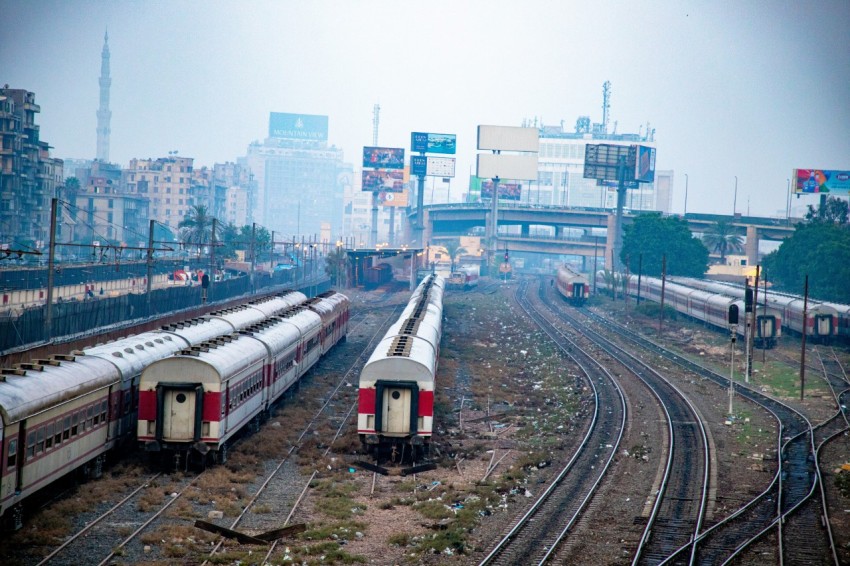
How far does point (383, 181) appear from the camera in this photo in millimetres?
151750

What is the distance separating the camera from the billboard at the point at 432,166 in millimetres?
139875

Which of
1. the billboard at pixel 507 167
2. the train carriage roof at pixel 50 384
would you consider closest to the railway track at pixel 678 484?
the train carriage roof at pixel 50 384

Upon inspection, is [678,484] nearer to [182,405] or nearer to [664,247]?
[182,405]

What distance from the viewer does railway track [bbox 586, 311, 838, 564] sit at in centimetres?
1616

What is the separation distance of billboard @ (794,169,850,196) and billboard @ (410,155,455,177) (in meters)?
53.9

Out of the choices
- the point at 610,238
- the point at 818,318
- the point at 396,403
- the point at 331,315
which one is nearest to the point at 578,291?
the point at 818,318

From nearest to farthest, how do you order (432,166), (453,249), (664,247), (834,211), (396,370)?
(396,370)
(664,247)
(834,211)
(432,166)
(453,249)

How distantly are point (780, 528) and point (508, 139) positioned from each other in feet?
398

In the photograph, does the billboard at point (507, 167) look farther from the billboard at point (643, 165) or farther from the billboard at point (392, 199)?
the billboard at point (392, 199)

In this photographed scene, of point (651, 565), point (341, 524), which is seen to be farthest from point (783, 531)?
point (341, 524)

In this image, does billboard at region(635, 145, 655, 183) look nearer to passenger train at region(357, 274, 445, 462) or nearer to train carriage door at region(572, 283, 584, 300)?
train carriage door at region(572, 283, 584, 300)

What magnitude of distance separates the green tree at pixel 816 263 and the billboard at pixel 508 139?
4695cm

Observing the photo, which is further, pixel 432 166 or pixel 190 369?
pixel 432 166

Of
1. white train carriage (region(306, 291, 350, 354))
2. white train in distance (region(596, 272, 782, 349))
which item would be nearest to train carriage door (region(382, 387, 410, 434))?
white train carriage (region(306, 291, 350, 354))
